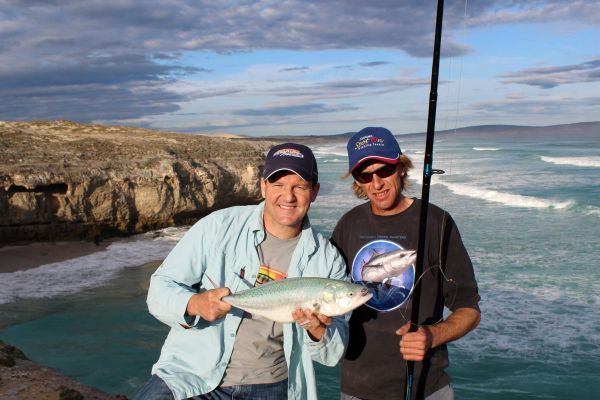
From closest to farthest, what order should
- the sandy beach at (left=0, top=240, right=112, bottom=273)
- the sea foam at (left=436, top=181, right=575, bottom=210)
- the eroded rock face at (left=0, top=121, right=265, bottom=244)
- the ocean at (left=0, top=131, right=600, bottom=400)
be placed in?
the ocean at (left=0, top=131, right=600, bottom=400) < the sandy beach at (left=0, top=240, right=112, bottom=273) < the eroded rock face at (left=0, top=121, right=265, bottom=244) < the sea foam at (left=436, top=181, right=575, bottom=210)

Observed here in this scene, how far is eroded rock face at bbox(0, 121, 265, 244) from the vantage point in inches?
598

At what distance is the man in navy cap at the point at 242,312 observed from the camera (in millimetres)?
3064

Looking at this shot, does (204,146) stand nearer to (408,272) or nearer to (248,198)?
(248,198)

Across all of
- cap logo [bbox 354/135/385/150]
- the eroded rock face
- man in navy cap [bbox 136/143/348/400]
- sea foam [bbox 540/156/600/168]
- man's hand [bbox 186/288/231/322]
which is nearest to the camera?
man's hand [bbox 186/288/231/322]

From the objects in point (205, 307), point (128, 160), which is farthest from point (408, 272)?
point (128, 160)

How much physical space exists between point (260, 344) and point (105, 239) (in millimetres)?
14044

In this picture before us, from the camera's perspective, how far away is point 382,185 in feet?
11.6

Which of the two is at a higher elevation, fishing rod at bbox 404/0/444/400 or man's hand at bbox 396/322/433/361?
fishing rod at bbox 404/0/444/400

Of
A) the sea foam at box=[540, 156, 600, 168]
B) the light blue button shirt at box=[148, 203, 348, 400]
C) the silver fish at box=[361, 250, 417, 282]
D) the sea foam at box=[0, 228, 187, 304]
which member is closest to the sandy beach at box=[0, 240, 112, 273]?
the sea foam at box=[0, 228, 187, 304]

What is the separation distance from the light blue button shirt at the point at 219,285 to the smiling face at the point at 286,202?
82 mm

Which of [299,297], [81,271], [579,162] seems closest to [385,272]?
[299,297]

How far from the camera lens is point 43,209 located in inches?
605

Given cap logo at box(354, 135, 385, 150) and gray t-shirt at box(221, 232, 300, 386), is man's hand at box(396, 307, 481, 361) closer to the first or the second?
gray t-shirt at box(221, 232, 300, 386)

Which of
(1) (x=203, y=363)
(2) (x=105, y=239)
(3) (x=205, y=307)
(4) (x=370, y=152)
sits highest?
(4) (x=370, y=152)
